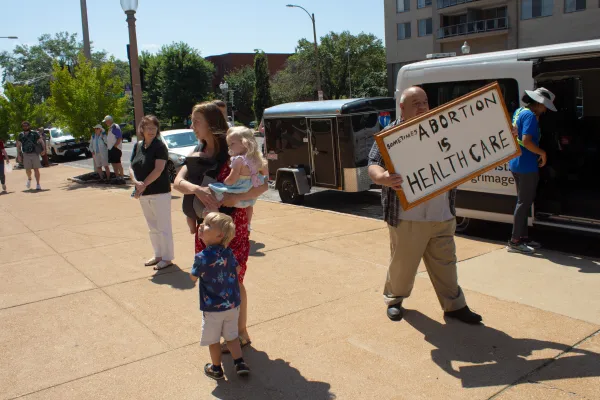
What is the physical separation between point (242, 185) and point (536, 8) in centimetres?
4238

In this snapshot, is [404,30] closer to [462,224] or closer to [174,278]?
[462,224]

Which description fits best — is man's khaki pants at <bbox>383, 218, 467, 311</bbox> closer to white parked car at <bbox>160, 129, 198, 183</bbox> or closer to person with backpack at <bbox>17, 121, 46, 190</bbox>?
white parked car at <bbox>160, 129, 198, 183</bbox>

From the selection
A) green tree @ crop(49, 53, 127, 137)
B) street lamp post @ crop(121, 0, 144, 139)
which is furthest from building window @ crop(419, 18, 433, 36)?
street lamp post @ crop(121, 0, 144, 139)

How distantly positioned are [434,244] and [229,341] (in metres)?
1.78

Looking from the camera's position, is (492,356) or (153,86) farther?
(153,86)

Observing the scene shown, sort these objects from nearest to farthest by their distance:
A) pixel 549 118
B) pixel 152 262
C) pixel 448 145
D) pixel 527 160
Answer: pixel 448 145 → pixel 527 160 → pixel 152 262 → pixel 549 118

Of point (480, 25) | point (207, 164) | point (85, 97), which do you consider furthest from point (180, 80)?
point (207, 164)

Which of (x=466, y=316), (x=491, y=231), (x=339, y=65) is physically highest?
(x=339, y=65)

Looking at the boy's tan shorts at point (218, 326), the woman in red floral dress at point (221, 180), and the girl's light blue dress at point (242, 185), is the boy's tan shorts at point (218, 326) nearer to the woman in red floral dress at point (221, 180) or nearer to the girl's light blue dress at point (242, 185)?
the woman in red floral dress at point (221, 180)

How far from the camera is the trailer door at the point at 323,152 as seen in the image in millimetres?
10211

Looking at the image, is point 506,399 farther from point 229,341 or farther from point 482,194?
point 482,194

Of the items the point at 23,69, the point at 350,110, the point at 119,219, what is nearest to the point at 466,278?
the point at 350,110

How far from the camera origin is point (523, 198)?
21.0 feet

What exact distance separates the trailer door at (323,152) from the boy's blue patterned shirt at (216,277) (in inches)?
268
